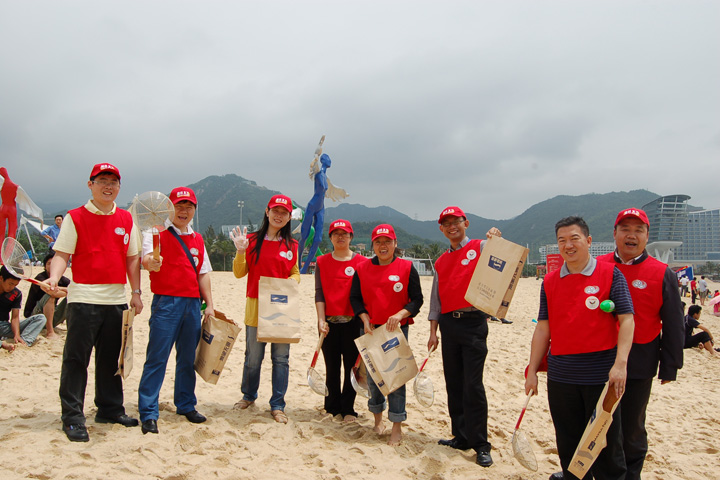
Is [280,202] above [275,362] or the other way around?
above

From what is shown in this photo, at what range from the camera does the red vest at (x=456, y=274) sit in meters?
3.72

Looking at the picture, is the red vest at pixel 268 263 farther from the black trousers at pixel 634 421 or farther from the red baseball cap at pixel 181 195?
the black trousers at pixel 634 421

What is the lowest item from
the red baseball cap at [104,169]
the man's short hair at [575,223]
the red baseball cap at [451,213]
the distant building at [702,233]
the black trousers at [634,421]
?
the black trousers at [634,421]

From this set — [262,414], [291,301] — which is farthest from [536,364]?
[262,414]

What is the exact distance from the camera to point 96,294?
3.53 metres

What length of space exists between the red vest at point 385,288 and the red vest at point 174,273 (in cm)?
155

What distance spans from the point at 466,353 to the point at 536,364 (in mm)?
771

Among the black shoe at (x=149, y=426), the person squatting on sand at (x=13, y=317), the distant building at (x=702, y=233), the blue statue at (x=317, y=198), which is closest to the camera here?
the black shoe at (x=149, y=426)

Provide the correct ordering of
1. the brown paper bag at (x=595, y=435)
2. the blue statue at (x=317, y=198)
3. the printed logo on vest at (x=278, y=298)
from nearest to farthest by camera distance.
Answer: the brown paper bag at (x=595, y=435) < the printed logo on vest at (x=278, y=298) < the blue statue at (x=317, y=198)

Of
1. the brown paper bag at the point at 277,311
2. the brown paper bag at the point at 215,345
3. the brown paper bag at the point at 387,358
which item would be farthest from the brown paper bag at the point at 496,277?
the brown paper bag at the point at 215,345

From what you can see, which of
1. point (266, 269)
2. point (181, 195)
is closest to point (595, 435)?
point (266, 269)

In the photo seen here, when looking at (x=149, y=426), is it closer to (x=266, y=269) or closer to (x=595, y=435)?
(x=266, y=269)

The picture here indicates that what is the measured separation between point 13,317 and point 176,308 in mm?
4221

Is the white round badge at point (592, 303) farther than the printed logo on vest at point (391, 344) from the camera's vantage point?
No
